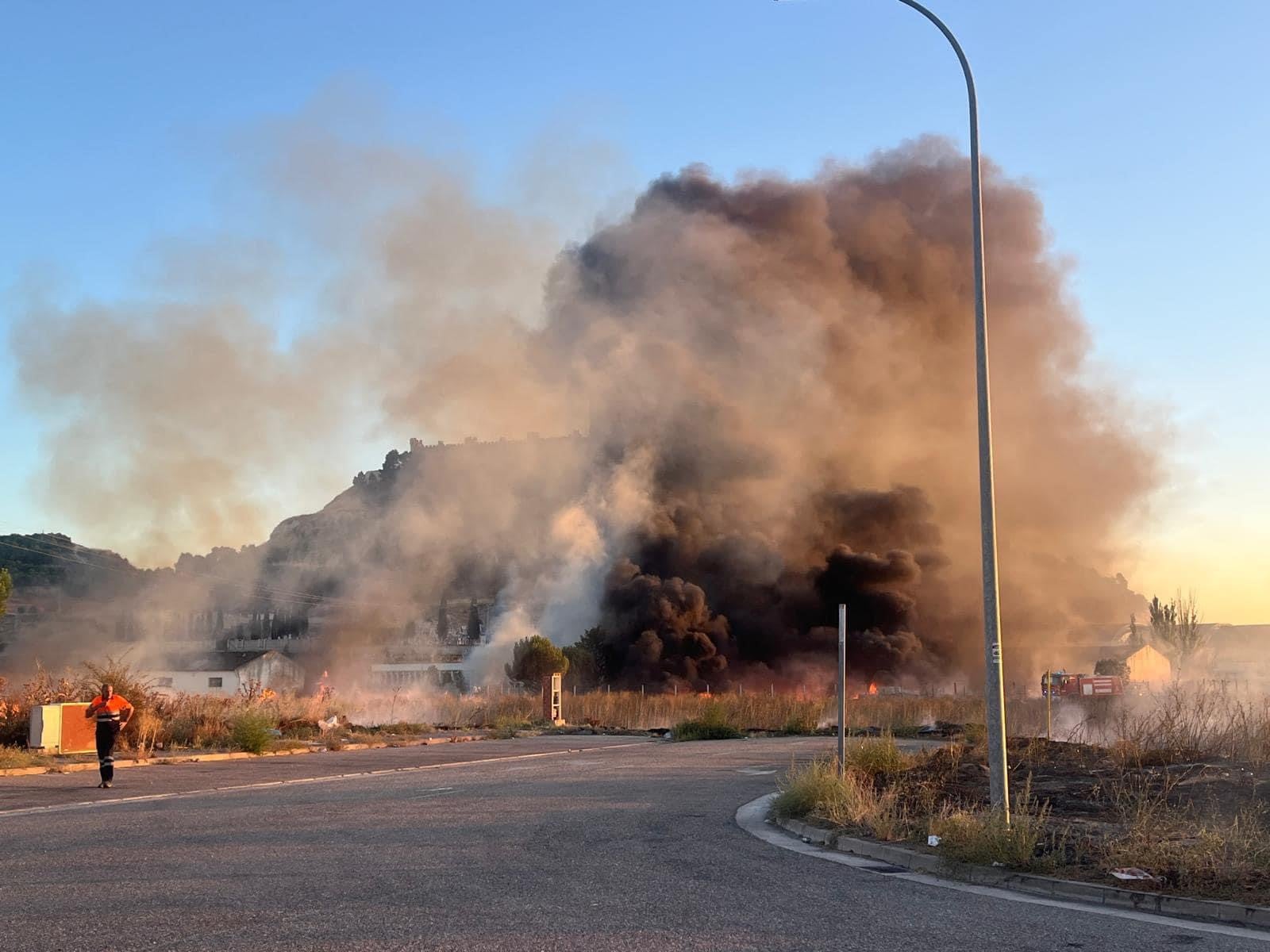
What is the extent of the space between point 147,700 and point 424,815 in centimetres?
1623

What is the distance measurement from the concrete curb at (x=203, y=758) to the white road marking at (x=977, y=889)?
1381 cm

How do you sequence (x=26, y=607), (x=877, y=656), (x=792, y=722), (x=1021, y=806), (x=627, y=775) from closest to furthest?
1. (x=1021, y=806)
2. (x=627, y=775)
3. (x=792, y=722)
4. (x=26, y=607)
5. (x=877, y=656)

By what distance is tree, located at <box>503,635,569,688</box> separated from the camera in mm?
59969

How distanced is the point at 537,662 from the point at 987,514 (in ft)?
165

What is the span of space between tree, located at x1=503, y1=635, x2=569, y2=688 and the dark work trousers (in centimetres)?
4167

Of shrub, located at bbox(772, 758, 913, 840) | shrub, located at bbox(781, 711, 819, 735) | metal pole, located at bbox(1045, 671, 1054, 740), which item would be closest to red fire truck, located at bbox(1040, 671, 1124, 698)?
shrub, located at bbox(781, 711, 819, 735)

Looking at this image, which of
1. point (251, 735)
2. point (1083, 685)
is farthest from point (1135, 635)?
point (251, 735)

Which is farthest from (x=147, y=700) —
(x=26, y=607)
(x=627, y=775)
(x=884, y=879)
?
(x=26, y=607)

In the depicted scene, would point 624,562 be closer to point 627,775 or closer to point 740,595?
point 740,595

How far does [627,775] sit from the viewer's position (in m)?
20.5

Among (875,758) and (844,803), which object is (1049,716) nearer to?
(875,758)

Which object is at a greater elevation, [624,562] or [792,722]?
[624,562]

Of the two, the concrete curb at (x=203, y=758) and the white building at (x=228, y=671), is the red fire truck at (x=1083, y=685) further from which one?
the white building at (x=228, y=671)

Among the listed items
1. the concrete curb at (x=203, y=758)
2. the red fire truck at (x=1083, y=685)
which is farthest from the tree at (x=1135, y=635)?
the concrete curb at (x=203, y=758)
